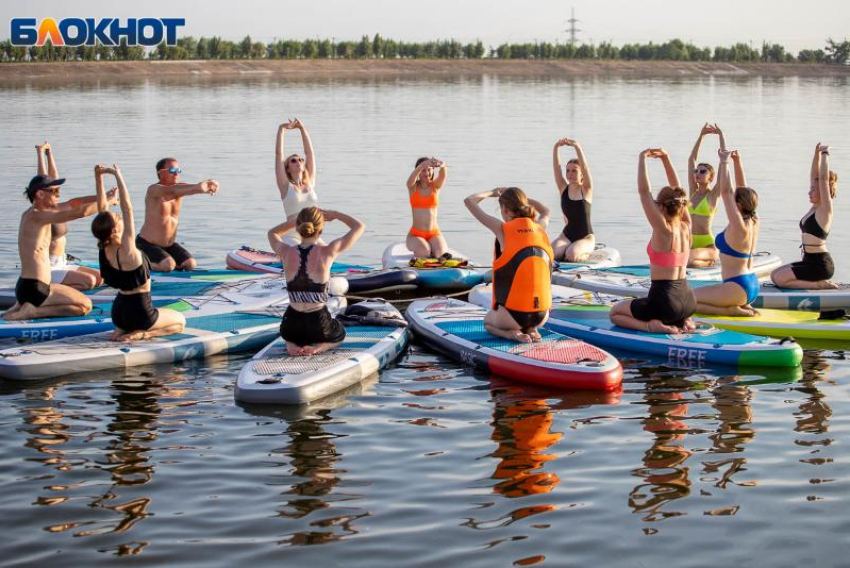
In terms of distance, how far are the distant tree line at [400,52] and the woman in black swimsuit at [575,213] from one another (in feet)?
223

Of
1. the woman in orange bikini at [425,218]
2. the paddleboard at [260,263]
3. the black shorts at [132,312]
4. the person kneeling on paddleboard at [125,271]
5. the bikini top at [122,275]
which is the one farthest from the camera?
the woman in orange bikini at [425,218]

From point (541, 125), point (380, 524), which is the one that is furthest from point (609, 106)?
point (380, 524)

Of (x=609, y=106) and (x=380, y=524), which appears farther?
(x=609, y=106)

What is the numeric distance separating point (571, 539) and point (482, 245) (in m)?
13.5

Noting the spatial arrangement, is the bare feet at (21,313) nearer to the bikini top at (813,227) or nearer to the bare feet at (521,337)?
the bare feet at (521,337)

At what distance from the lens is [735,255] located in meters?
13.1

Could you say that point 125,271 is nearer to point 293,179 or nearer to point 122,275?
point 122,275

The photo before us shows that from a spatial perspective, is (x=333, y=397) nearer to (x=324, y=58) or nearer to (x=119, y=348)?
(x=119, y=348)

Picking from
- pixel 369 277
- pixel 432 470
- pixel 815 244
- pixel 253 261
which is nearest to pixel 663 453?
pixel 432 470

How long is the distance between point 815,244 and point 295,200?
6.93 m

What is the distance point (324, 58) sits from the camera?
101 meters

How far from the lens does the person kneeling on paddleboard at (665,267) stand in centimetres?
1197

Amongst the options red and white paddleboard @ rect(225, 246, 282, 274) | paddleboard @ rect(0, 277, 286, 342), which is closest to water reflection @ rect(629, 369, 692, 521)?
paddleboard @ rect(0, 277, 286, 342)

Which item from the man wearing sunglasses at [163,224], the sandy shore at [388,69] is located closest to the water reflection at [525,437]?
the man wearing sunglasses at [163,224]
